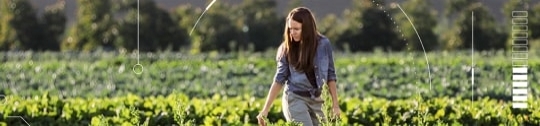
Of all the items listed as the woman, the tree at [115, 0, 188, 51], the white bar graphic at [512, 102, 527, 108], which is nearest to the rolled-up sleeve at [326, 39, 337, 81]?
the woman

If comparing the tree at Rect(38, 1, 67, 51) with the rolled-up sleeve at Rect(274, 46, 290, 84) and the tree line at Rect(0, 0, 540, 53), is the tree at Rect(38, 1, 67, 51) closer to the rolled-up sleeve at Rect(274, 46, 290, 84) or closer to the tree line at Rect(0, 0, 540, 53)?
the tree line at Rect(0, 0, 540, 53)

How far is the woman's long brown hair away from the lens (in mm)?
8297

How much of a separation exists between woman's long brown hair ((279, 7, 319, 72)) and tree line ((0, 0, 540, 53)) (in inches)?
1744

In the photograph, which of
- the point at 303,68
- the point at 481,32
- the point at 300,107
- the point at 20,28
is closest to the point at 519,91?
the point at 300,107

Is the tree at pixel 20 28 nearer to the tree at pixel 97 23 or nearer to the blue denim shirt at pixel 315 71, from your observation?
the tree at pixel 97 23

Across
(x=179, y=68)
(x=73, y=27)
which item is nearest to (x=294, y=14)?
(x=179, y=68)

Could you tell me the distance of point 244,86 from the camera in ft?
66.6

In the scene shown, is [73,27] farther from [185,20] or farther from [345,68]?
[345,68]

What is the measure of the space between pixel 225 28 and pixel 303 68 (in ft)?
173

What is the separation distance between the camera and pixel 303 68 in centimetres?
852

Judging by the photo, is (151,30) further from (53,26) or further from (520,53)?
(520,53)

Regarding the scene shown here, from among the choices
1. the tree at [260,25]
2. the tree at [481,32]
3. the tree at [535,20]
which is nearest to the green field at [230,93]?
the tree at [535,20]

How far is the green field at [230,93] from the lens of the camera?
10.8 m

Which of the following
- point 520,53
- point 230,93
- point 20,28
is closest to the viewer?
point 520,53
